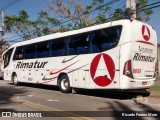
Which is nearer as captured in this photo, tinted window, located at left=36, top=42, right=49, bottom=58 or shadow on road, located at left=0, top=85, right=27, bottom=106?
shadow on road, located at left=0, top=85, right=27, bottom=106

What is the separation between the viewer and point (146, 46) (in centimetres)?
1453

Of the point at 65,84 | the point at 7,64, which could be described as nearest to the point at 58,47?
the point at 65,84

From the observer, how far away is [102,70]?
14773 mm

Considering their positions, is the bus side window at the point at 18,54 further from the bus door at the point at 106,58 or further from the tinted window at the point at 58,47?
the bus door at the point at 106,58

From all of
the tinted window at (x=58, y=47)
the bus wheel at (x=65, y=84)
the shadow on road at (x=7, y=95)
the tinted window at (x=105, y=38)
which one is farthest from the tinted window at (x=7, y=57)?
the tinted window at (x=105, y=38)

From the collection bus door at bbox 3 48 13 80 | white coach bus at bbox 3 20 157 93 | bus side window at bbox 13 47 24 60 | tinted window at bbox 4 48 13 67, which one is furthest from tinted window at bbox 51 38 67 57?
tinted window at bbox 4 48 13 67

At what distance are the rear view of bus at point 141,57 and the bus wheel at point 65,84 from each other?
4584 millimetres

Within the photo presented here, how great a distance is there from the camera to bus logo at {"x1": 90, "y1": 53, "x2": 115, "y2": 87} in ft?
46.8

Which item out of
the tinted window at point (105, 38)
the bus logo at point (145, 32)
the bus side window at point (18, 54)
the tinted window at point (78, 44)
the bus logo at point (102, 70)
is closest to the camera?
the tinted window at point (105, 38)

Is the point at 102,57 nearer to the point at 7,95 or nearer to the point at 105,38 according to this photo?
the point at 105,38

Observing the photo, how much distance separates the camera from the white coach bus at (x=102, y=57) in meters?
13.7

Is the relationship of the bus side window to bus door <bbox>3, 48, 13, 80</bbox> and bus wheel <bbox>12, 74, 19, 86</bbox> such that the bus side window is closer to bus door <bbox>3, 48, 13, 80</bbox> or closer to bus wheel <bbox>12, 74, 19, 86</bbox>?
bus door <bbox>3, 48, 13, 80</bbox>

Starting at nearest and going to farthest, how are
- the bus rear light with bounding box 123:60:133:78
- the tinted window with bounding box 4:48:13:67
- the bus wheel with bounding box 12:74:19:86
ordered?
the bus rear light with bounding box 123:60:133:78 < the bus wheel with bounding box 12:74:19:86 < the tinted window with bounding box 4:48:13:67

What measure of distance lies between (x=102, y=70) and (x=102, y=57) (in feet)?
1.98
